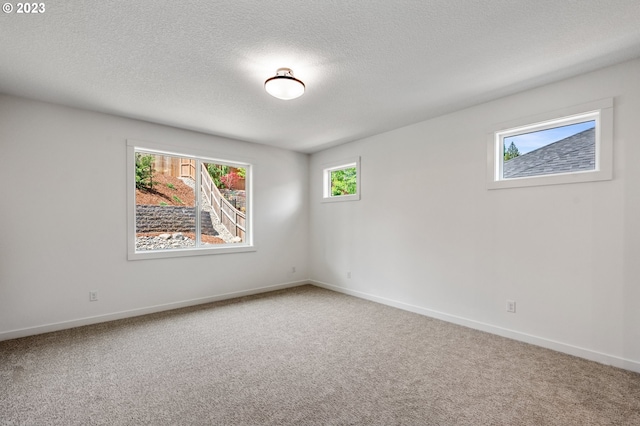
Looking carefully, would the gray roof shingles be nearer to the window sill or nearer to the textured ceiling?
the textured ceiling

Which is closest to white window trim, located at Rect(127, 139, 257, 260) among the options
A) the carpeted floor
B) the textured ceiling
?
the textured ceiling

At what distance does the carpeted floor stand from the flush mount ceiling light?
2430mm

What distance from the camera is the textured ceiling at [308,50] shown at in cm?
190

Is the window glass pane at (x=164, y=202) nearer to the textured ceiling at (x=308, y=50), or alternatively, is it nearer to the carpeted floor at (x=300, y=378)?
the textured ceiling at (x=308, y=50)

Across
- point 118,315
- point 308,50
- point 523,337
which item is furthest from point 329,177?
point 118,315

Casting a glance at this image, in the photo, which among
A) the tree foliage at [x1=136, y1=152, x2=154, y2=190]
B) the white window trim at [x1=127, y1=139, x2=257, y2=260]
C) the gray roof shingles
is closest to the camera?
the gray roof shingles

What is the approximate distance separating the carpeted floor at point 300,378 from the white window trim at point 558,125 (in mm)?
1660

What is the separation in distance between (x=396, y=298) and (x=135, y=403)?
3.28 metres

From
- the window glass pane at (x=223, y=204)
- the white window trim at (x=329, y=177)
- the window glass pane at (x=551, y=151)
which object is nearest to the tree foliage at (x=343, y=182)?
the white window trim at (x=329, y=177)

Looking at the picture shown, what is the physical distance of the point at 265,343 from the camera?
9.78 ft

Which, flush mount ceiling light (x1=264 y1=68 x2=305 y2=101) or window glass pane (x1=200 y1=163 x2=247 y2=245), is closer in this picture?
flush mount ceiling light (x1=264 y1=68 x2=305 y2=101)

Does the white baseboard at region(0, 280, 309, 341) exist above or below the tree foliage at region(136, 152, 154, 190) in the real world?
below

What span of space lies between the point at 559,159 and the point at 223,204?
14.7ft

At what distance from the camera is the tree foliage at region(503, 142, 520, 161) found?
322cm
